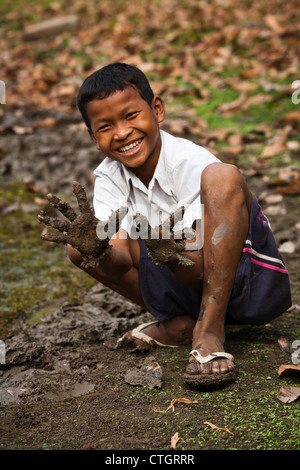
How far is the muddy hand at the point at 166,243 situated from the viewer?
1.60 meters

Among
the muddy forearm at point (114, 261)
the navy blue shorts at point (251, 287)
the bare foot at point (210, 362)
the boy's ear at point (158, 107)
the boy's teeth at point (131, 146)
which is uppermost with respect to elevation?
the boy's ear at point (158, 107)

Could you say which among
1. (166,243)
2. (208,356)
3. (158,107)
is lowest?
(208,356)

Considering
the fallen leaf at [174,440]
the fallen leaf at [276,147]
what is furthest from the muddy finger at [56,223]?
the fallen leaf at [276,147]

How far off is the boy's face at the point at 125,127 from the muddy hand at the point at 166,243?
0.47 m

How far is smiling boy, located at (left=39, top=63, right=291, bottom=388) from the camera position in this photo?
178 cm

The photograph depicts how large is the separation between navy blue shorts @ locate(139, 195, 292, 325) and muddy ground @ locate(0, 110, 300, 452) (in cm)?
14

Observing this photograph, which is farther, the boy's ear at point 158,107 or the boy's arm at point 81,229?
the boy's ear at point 158,107

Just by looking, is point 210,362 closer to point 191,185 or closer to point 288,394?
point 288,394

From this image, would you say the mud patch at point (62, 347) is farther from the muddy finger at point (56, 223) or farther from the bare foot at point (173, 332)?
the muddy finger at point (56, 223)

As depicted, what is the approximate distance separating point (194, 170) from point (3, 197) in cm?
203

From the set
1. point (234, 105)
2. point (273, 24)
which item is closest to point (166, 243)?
point (234, 105)

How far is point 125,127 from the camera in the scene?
1996 millimetres

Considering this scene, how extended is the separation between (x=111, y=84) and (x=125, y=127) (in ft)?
0.55
